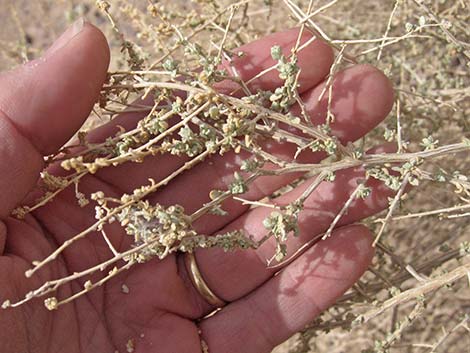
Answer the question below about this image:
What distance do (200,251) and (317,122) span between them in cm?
45

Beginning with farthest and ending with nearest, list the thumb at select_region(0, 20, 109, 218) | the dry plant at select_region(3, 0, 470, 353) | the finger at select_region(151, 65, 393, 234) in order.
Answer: the finger at select_region(151, 65, 393, 234) → the thumb at select_region(0, 20, 109, 218) → the dry plant at select_region(3, 0, 470, 353)

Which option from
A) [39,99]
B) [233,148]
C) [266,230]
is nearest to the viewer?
[39,99]

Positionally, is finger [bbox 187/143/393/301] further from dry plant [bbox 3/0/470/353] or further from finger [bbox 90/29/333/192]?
finger [bbox 90/29/333/192]

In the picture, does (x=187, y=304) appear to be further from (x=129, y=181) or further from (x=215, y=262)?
(x=129, y=181)

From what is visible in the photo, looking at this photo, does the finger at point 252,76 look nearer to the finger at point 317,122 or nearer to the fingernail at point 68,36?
the finger at point 317,122

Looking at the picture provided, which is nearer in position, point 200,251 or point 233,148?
point 233,148

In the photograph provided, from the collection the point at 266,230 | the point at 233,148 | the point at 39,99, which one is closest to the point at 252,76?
the point at 233,148

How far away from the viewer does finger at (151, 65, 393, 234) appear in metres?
1.61

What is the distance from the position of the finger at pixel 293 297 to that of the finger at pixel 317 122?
8.3 inches

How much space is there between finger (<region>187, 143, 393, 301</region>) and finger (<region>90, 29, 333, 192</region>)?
0.24 metres

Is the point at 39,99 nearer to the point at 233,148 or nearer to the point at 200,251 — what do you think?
the point at 233,148

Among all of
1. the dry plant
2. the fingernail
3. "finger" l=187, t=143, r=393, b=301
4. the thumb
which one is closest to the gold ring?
"finger" l=187, t=143, r=393, b=301

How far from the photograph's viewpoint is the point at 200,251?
1.71 meters

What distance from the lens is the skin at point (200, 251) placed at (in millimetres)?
1447
